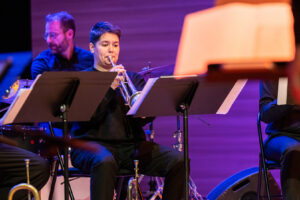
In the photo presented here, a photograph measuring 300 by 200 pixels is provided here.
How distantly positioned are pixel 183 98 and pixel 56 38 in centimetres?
207

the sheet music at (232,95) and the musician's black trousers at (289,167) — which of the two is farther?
the musician's black trousers at (289,167)

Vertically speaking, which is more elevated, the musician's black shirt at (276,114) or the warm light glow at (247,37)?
the warm light glow at (247,37)

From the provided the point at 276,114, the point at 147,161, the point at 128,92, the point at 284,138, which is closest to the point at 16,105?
the point at 128,92

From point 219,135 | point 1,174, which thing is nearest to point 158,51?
point 219,135

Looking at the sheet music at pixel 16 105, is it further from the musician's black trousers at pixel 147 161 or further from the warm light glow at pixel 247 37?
the warm light glow at pixel 247 37

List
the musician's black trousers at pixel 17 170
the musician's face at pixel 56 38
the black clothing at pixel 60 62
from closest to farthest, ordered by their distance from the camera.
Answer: the musician's black trousers at pixel 17 170, the black clothing at pixel 60 62, the musician's face at pixel 56 38

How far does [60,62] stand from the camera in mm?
4633

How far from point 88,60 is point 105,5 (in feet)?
3.64

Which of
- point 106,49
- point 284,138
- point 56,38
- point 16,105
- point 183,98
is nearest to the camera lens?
point 16,105

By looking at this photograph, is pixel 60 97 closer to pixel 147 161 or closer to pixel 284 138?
pixel 147 161

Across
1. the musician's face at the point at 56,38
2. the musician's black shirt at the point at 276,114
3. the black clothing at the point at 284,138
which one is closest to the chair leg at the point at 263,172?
the black clothing at the point at 284,138

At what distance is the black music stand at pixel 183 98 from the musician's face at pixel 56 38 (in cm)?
188

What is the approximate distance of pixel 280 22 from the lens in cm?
96

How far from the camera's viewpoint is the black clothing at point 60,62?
14.6ft
